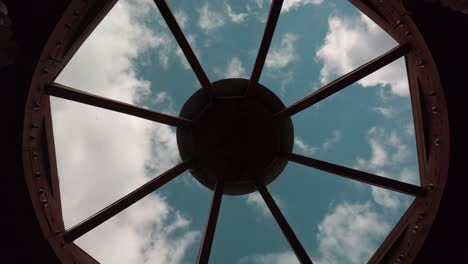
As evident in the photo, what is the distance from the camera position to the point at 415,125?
1155 centimetres

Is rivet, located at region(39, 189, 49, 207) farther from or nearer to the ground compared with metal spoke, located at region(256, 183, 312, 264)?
farther from the ground

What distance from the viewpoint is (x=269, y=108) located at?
1289 cm

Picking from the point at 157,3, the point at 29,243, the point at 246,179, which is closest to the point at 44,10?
the point at 157,3

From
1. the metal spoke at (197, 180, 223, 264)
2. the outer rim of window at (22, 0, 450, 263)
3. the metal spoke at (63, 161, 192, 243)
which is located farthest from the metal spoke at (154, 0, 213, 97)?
the metal spoke at (197, 180, 223, 264)

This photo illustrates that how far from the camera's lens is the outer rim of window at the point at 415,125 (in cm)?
1045

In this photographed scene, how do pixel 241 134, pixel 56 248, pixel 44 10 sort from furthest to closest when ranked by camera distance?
pixel 241 134, pixel 56 248, pixel 44 10

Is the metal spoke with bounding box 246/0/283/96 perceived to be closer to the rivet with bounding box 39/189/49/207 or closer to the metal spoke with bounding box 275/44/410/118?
the metal spoke with bounding box 275/44/410/118

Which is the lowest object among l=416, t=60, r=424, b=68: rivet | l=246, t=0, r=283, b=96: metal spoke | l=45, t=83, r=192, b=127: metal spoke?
l=416, t=60, r=424, b=68: rivet

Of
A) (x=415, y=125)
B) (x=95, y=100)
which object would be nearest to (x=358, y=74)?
(x=415, y=125)

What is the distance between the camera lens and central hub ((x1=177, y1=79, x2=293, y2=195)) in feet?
41.7

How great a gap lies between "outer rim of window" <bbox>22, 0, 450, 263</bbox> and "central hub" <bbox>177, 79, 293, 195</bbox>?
12.5ft

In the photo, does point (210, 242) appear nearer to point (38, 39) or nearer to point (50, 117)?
point (50, 117)

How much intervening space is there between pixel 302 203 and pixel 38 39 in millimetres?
13455

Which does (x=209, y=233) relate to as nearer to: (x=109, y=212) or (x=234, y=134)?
(x=109, y=212)
